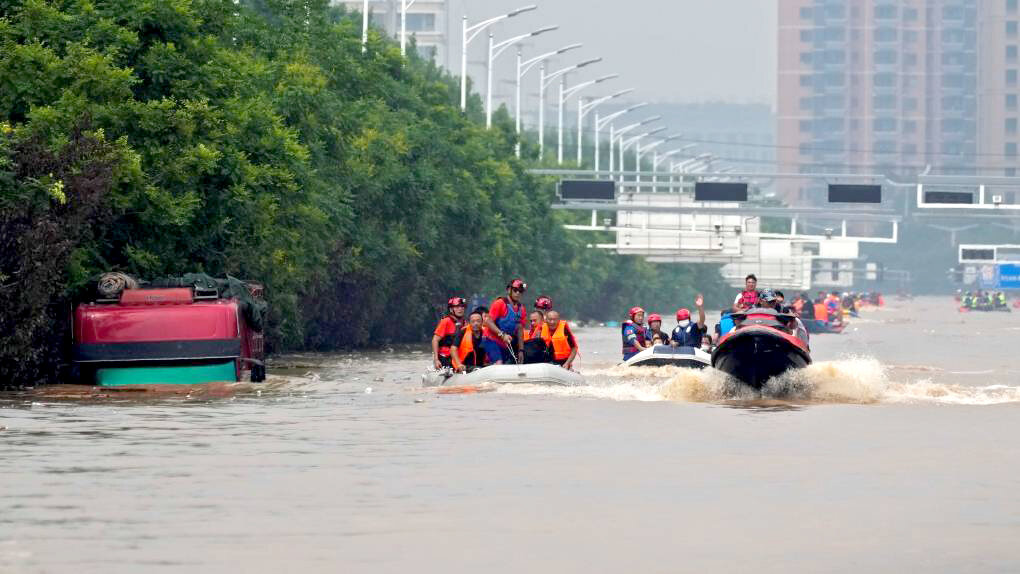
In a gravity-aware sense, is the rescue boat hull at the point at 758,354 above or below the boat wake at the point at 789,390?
above

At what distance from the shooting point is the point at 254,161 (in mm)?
46062

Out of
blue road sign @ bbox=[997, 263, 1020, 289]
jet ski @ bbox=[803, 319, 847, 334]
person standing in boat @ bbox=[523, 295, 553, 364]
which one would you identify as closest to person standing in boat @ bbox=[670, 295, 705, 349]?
person standing in boat @ bbox=[523, 295, 553, 364]

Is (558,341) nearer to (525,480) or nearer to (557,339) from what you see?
(557,339)

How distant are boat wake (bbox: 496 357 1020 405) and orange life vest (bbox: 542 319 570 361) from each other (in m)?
0.69

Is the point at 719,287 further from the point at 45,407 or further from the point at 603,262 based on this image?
the point at 45,407

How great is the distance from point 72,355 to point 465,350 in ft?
20.7

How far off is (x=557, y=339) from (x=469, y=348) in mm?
1503

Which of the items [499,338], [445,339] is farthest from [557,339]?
[445,339]

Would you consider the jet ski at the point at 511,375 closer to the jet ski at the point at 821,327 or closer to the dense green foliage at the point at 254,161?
the dense green foliage at the point at 254,161

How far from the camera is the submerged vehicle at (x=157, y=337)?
118 feet

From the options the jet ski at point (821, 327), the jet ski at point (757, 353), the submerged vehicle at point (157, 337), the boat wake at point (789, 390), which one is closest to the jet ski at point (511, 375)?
the boat wake at point (789, 390)

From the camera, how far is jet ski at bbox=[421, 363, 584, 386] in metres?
33.5

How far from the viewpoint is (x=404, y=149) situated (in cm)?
6625

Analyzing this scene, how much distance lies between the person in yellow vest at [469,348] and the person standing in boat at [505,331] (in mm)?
128
